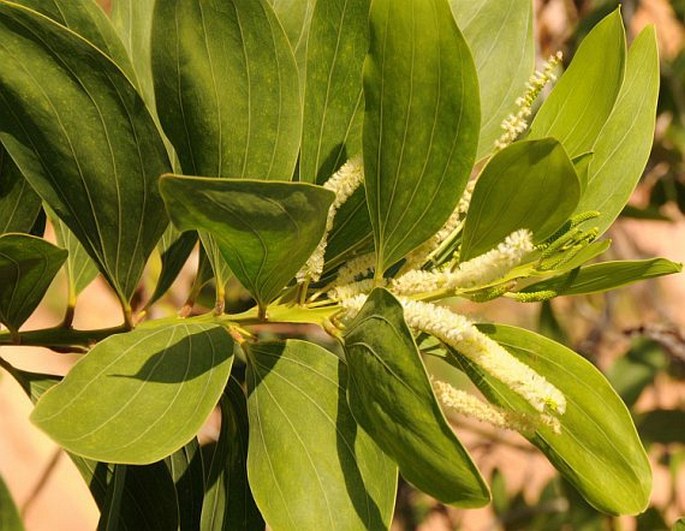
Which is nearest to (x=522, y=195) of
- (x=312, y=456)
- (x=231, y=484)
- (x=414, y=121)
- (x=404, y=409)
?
(x=414, y=121)

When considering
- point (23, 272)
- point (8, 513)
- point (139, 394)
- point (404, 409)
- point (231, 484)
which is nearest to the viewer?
point (404, 409)

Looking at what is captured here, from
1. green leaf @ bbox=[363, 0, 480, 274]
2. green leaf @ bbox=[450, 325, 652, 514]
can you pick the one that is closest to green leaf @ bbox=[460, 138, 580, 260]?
green leaf @ bbox=[363, 0, 480, 274]

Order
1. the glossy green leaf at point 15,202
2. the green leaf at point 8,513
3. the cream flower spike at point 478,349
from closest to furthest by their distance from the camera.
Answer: the cream flower spike at point 478,349, the glossy green leaf at point 15,202, the green leaf at point 8,513

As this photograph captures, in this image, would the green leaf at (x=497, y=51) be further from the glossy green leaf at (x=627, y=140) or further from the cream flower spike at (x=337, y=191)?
the cream flower spike at (x=337, y=191)

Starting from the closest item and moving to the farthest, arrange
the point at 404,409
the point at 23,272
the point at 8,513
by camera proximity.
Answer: the point at 404,409
the point at 23,272
the point at 8,513

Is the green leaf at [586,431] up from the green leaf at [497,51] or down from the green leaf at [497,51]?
down

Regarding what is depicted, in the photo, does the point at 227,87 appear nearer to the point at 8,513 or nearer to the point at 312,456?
the point at 312,456

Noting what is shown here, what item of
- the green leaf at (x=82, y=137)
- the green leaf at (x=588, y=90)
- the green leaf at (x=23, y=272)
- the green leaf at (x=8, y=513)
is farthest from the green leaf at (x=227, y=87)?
the green leaf at (x=8, y=513)

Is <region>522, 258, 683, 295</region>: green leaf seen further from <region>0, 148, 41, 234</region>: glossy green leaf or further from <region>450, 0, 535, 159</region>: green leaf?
<region>0, 148, 41, 234</region>: glossy green leaf
